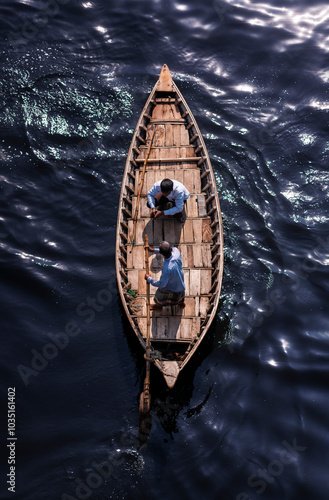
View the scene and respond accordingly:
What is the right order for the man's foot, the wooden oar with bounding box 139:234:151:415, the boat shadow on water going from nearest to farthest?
1. the wooden oar with bounding box 139:234:151:415
2. the boat shadow on water
3. the man's foot

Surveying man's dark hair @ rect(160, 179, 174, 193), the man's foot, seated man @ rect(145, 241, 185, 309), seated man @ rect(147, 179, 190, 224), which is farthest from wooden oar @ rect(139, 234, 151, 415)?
the man's foot

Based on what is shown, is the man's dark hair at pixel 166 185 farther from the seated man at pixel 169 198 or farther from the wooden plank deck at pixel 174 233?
the wooden plank deck at pixel 174 233

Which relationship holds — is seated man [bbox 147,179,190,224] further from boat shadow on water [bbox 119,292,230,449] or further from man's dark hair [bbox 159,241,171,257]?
boat shadow on water [bbox 119,292,230,449]

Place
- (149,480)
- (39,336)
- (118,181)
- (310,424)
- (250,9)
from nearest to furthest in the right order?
(149,480)
(310,424)
(39,336)
(118,181)
(250,9)

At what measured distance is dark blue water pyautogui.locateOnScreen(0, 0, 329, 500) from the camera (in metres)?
11.6

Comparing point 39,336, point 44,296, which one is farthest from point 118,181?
point 39,336

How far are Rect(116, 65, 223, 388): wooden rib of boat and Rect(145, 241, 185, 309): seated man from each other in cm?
30

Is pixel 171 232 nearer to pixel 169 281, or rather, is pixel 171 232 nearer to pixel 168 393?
pixel 169 281

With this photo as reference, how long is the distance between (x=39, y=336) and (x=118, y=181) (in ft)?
19.6

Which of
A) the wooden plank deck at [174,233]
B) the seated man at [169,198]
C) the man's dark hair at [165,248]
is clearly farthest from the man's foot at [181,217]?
the man's dark hair at [165,248]

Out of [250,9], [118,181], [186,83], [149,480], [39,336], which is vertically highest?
[250,9]

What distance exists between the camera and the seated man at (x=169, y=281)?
11328mm

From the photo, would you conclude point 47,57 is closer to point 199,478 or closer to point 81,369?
point 81,369

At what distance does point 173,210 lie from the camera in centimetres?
1343
